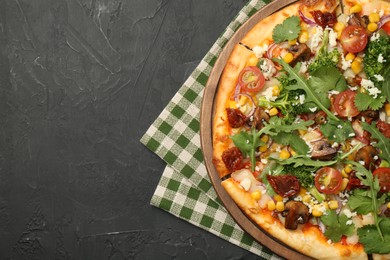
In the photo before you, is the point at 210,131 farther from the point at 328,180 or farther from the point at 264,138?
the point at 328,180

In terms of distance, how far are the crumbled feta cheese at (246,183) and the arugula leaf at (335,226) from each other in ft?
2.14

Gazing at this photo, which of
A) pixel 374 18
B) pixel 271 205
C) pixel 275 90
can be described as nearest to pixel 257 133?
pixel 275 90

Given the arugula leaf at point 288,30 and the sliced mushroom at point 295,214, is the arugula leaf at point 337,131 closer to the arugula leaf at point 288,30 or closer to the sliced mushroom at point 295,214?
the sliced mushroom at point 295,214

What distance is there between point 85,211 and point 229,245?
56.4 inches

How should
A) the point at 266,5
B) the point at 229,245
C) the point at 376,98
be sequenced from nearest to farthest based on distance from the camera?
1. the point at 376,98
2. the point at 266,5
3. the point at 229,245

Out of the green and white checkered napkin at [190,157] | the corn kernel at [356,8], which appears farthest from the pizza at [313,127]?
the green and white checkered napkin at [190,157]

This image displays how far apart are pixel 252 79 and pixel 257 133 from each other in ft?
1.50

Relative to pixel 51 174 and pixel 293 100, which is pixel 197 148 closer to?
pixel 293 100

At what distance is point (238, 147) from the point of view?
4.69 m

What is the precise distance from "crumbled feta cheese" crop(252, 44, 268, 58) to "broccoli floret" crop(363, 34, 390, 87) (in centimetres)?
84

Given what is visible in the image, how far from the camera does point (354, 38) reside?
4590 mm

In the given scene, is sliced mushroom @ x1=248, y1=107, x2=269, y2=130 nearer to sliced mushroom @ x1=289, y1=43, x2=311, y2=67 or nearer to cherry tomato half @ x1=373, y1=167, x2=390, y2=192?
sliced mushroom @ x1=289, y1=43, x2=311, y2=67

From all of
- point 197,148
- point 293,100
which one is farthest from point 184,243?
point 293,100

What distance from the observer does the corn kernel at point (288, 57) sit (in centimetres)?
467
